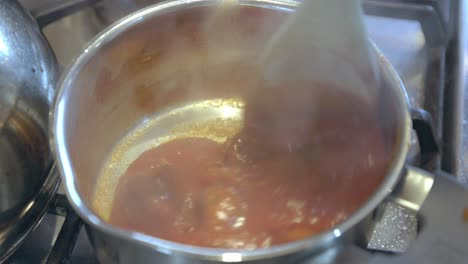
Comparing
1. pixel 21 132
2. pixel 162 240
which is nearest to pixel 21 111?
pixel 21 132

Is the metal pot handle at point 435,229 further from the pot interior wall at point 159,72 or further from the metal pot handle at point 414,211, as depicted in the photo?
the pot interior wall at point 159,72

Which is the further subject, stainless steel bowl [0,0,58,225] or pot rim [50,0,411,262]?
stainless steel bowl [0,0,58,225]

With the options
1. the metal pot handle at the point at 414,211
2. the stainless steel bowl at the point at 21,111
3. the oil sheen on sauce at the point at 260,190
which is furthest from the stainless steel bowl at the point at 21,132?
the metal pot handle at the point at 414,211

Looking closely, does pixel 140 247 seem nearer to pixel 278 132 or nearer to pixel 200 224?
pixel 200 224

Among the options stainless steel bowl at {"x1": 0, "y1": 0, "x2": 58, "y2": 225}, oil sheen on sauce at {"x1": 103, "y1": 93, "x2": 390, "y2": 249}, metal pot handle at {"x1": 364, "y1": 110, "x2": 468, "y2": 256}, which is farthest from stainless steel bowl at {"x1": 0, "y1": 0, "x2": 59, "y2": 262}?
metal pot handle at {"x1": 364, "y1": 110, "x2": 468, "y2": 256}

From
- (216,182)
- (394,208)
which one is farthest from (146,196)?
(394,208)

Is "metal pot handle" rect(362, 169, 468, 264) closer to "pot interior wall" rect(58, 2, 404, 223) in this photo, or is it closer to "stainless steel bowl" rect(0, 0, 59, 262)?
"pot interior wall" rect(58, 2, 404, 223)
